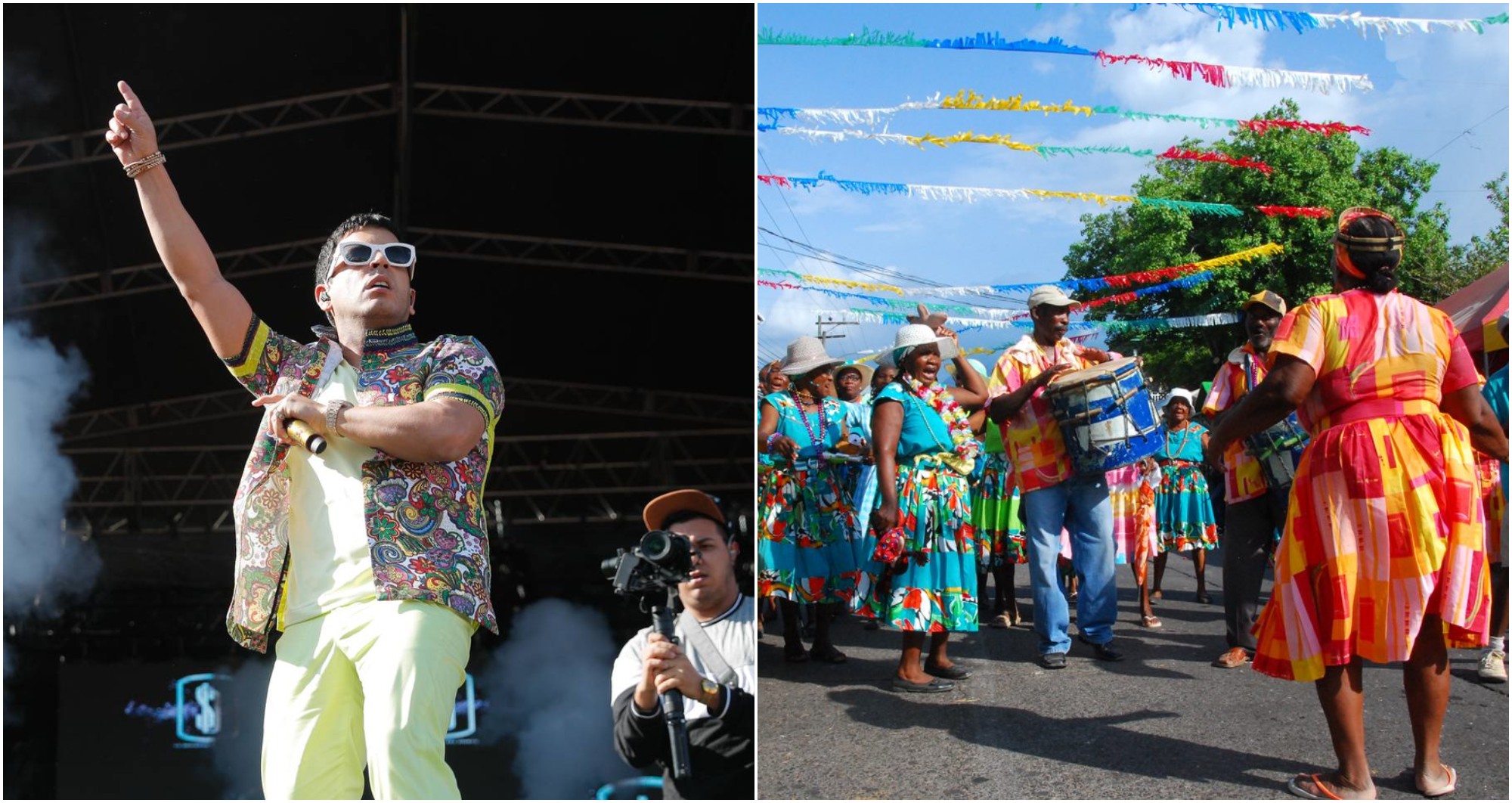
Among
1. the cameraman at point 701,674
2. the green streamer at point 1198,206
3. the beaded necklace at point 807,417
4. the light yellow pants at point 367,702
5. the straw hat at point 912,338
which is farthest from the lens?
the beaded necklace at point 807,417

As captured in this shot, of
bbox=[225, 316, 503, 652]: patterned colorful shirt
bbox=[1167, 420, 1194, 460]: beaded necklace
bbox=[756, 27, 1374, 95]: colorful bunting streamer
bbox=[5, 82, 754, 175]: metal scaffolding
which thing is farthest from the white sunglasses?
bbox=[1167, 420, 1194, 460]: beaded necklace

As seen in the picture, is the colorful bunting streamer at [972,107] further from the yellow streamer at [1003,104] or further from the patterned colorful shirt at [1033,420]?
the patterned colorful shirt at [1033,420]

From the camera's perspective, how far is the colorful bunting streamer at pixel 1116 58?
379 centimetres

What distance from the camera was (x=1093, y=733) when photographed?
366 cm

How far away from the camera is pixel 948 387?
538 cm

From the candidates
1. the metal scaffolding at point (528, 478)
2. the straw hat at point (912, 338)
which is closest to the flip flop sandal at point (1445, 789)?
the straw hat at point (912, 338)

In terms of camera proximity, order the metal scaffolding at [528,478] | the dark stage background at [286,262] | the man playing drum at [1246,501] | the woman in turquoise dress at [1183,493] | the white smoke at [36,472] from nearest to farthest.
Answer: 1. the man playing drum at [1246,501]
2. the white smoke at [36,472]
3. the dark stage background at [286,262]
4. the woman in turquoise dress at [1183,493]
5. the metal scaffolding at [528,478]

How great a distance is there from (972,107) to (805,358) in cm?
225

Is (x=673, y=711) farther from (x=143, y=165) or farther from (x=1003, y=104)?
(x=1003, y=104)

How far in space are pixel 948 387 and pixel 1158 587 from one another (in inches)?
65.9

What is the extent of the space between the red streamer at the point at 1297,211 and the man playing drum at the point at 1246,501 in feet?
1.05

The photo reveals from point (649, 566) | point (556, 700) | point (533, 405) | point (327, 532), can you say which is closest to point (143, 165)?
point (327, 532)

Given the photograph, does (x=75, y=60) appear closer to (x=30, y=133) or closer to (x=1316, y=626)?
(x=30, y=133)


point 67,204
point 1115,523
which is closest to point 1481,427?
point 1115,523
